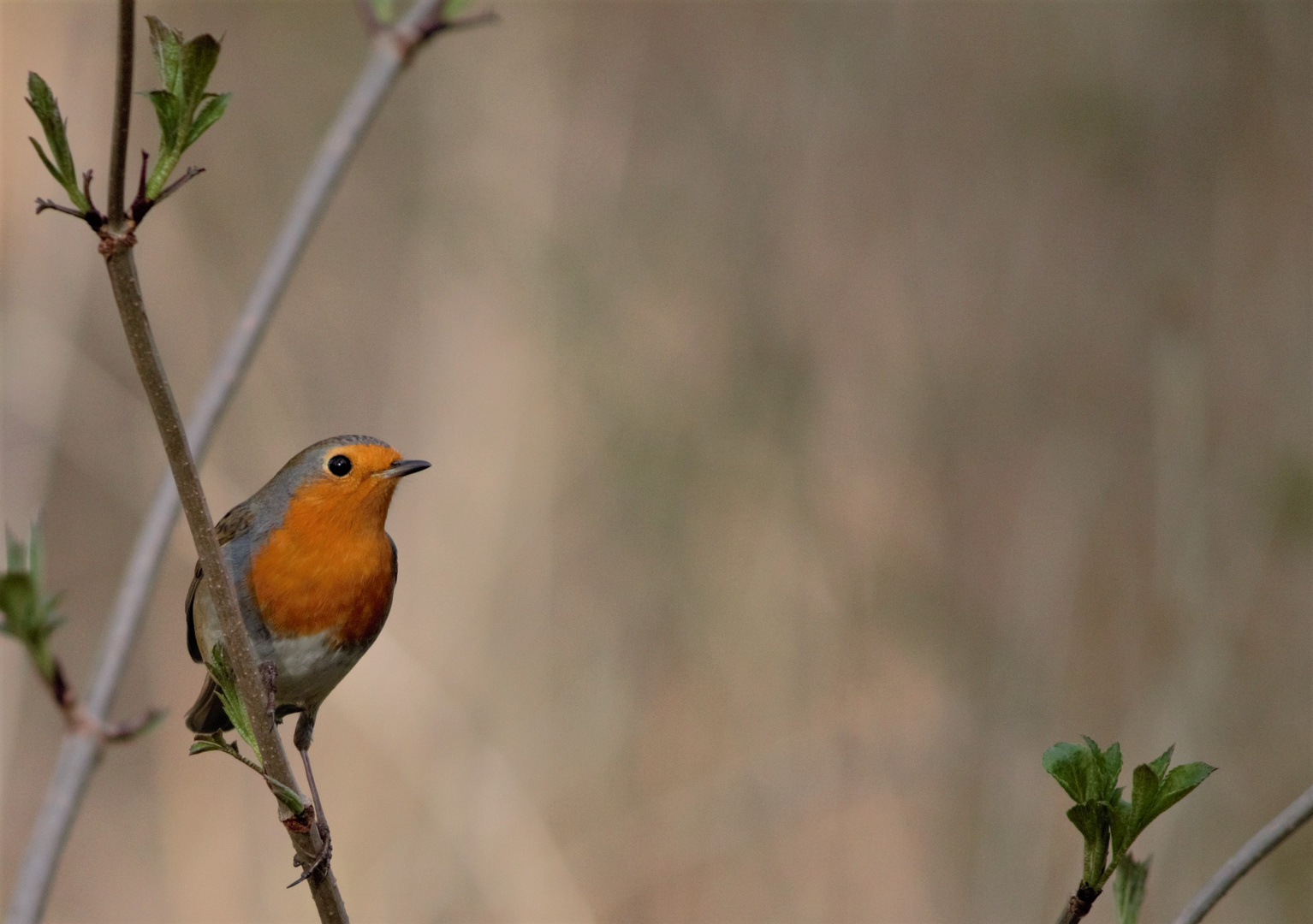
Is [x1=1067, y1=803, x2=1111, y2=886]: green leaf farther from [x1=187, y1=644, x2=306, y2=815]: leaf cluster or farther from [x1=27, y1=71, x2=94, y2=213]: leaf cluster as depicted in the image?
[x1=27, y1=71, x2=94, y2=213]: leaf cluster

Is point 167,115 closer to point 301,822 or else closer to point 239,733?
point 239,733

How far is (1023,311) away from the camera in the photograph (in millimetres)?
5426

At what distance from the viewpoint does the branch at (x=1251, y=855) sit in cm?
126

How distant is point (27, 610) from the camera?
44.5 inches

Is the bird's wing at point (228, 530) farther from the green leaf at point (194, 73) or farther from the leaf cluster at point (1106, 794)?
the leaf cluster at point (1106, 794)

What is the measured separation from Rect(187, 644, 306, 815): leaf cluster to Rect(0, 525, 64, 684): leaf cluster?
271 mm

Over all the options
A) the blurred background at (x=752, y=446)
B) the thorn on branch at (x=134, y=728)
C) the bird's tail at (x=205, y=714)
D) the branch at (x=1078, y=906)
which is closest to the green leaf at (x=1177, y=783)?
the branch at (x=1078, y=906)

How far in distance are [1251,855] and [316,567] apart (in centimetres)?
176

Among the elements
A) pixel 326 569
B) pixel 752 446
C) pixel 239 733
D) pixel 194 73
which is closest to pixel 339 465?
pixel 326 569

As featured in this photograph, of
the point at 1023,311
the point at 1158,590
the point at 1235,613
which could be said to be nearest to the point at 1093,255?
the point at 1023,311

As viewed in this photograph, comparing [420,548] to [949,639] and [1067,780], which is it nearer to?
[949,639]

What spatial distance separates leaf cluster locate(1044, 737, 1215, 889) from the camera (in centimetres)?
135

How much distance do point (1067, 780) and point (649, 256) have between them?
424 centimetres

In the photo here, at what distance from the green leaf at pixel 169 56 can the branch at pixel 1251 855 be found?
132 centimetres
